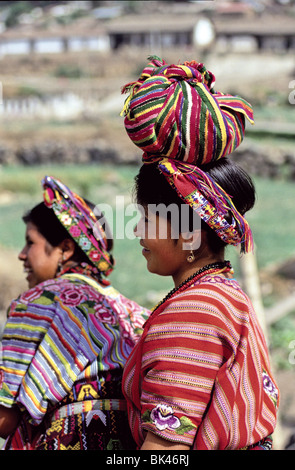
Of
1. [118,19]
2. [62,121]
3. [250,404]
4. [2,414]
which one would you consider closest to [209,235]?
[250,404]

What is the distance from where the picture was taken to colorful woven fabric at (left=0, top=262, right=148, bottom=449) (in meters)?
1.59

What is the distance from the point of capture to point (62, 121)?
28.2 m

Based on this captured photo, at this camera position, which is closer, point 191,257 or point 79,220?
point 191,257

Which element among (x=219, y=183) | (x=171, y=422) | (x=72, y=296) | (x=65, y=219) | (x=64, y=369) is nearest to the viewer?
(x=171, y=422)

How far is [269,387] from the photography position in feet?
4.75

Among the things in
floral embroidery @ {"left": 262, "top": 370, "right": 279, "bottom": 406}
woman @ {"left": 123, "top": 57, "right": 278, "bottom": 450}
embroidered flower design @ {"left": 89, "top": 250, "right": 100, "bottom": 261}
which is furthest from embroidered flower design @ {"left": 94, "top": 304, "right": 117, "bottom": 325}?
floral embroidery @ {"left": 262, "top": 370, "right": 279, "bottom": 406}

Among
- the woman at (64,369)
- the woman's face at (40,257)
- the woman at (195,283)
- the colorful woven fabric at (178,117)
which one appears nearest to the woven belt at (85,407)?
the woman at (64,369)

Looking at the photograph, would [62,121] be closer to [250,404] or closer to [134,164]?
[134,164]

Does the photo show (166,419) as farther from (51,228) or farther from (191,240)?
(51,228)

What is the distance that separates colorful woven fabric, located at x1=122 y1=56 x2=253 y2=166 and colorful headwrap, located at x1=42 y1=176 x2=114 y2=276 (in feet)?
1.79

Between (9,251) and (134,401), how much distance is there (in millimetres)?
8364

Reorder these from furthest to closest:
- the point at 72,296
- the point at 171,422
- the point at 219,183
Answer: the point at 72,296, the point at 219,183, the point at 171,422

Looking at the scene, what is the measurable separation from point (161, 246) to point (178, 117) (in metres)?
0.30

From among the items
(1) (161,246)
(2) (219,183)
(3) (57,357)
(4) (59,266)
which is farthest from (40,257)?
(2) (219,183)
